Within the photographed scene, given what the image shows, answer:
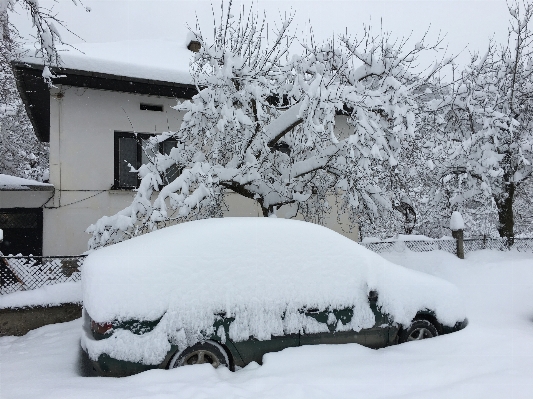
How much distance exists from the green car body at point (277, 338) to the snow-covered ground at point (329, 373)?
0.28 ft

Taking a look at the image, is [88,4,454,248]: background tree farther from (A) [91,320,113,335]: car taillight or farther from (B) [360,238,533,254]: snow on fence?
(A) [91,320,113,335]: car taillight

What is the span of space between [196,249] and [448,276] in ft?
20.2

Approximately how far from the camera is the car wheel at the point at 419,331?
416 cm

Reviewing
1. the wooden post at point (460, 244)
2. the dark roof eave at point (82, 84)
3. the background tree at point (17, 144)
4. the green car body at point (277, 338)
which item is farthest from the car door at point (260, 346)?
the background tree at point (17, 144)

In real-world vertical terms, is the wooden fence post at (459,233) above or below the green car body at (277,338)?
above

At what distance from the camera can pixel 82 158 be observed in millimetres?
8914

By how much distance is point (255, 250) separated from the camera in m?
3.77

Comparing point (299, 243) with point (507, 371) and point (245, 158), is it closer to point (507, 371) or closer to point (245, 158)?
point (507, 371)

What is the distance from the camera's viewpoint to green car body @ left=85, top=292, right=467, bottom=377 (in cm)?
320

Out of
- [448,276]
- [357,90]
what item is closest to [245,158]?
[357,90]

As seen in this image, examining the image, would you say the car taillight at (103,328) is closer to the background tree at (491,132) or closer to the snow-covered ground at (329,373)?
the snow-covered ground at (329,373)

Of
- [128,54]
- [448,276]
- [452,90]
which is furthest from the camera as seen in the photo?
[452,90]

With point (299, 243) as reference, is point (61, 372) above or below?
below

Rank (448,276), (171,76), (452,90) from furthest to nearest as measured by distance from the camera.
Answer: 1. (452,90)
2. (171,76)
3. (448,276)
